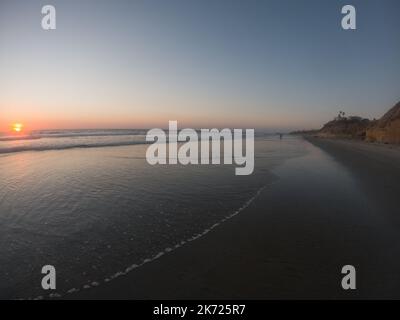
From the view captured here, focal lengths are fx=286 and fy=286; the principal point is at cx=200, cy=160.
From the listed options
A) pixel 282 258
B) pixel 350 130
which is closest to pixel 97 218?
pixel 282 258

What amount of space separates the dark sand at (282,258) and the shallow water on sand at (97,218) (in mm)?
523

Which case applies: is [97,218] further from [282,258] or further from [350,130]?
[350,130]

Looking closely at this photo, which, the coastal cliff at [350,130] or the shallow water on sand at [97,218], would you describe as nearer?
the shallow water on sand at [97,218]

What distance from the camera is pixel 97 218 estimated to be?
24.6ft

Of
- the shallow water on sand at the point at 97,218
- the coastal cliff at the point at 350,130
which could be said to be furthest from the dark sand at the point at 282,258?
the coastal cliff at the point at 350,130

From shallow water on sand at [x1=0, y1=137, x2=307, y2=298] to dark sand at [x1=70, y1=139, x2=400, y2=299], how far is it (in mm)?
523

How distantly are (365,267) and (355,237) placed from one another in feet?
4.81

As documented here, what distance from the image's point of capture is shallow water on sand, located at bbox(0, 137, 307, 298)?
16.1ft

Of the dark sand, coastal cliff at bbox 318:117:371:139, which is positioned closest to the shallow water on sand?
the dark sand

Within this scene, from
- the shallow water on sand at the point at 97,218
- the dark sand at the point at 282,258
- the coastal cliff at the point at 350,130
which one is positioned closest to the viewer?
the dark sand at the point at 282,258

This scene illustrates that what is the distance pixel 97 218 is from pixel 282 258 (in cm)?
476

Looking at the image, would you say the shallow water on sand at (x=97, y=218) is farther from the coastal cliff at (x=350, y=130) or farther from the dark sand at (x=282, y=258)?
the coastal cliff at (x=350, y=130)

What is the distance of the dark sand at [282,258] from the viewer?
14.1 feet
